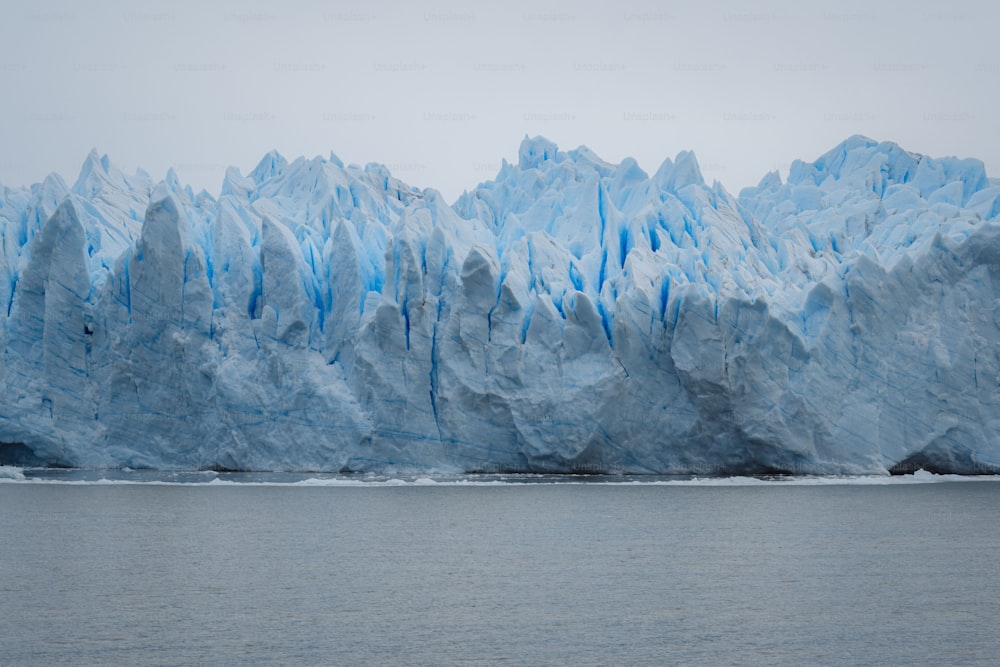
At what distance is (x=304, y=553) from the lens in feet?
37.9

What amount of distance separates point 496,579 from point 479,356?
9.35 meters

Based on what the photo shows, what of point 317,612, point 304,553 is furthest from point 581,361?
point 317,612

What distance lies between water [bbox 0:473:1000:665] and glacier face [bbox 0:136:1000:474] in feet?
7.09

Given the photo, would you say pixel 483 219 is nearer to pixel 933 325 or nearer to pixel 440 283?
pixel 440 283

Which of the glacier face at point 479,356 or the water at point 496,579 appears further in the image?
the glacier face at point 479,356

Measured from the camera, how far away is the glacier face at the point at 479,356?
752 inches

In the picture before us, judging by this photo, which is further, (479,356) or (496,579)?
(479,356)

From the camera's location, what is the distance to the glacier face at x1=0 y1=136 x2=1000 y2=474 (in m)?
19.1

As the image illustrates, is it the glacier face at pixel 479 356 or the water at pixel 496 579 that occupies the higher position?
the glacier face at pixel 479 356

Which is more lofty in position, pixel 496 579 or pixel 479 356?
pixel 479 356

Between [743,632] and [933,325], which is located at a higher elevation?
[933,325]

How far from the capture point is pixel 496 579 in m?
10.1

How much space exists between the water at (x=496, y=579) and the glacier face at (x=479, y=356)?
2.16m

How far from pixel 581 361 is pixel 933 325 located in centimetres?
664
